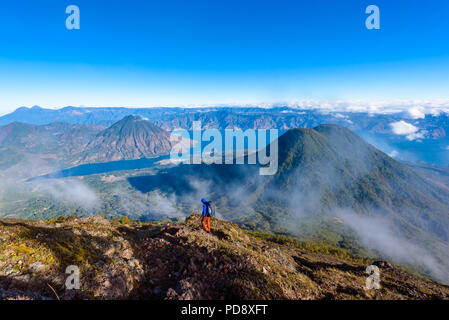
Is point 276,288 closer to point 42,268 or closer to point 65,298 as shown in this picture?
point 65,298

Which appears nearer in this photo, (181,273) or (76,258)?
(76,258)

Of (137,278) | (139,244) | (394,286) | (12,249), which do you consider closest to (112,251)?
(139,244)

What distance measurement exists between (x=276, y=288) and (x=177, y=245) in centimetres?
1096

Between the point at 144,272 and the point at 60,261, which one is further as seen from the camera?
the point at 144,272

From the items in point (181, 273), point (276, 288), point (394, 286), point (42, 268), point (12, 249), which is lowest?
point (394, 286)

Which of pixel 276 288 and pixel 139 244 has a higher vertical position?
pixel 139 244

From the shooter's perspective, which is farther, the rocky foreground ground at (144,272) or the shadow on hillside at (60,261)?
the rocky foreground ground at (144,272)

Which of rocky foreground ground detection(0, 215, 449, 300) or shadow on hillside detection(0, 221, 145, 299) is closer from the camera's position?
shadow on hillside detection(0, 221, 145, 299)

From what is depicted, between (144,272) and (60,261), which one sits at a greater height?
(60,261)

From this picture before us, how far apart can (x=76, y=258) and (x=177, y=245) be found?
9167mm
